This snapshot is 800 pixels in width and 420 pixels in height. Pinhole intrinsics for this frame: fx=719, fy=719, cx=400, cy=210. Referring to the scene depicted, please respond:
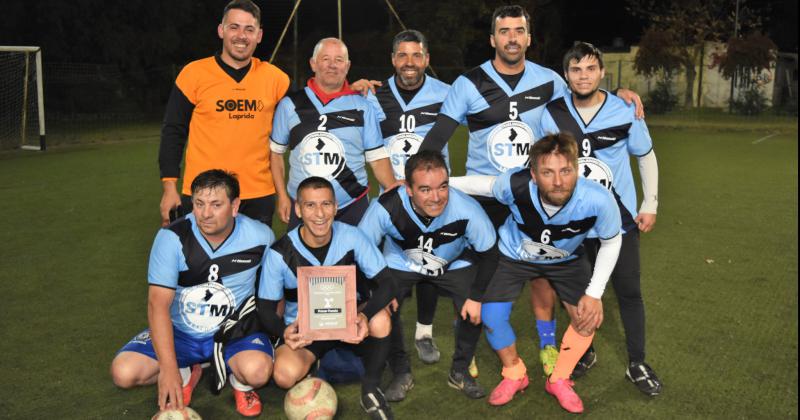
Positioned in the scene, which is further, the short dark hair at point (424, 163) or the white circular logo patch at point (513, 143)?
the white circular logo patch at point (513, 143)

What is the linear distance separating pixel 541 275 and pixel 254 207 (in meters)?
1.75

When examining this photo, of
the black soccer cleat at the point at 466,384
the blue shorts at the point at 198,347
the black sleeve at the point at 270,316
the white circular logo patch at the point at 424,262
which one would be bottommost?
the black soccer cleat at the point at 466,384

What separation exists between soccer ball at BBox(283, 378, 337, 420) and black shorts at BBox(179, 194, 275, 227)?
133cm

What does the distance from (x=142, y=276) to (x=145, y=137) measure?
13.1 m

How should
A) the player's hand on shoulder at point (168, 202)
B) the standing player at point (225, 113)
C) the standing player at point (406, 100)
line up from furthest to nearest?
the standing player at point (406, 100) < the standing player at point (225, 113) < the player's hand on shoulder at point (168, 202)

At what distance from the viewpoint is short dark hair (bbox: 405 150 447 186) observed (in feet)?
11.4

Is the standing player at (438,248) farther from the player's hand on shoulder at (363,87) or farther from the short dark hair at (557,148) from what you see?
the player's hand on shoulder at (363,87)

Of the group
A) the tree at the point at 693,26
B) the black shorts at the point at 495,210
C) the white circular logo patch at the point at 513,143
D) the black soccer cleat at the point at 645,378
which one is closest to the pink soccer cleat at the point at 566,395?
the black soccer cleat at the point at 645,378

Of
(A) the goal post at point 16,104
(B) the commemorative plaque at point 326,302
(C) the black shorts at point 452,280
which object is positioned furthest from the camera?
(A) the goal post at point 16,104

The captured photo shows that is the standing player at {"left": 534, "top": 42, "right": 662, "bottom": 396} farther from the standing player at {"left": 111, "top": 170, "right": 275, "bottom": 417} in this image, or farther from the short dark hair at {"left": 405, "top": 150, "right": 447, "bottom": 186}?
the standing player at {"left": 111, "top": 170, "right": 275, "bottom": 417}

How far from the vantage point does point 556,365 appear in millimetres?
3633

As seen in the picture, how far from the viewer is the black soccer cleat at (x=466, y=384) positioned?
3654 mm

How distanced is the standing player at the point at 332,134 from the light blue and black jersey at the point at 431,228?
0.55m

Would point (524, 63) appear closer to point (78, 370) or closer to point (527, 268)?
point (527, 268)
